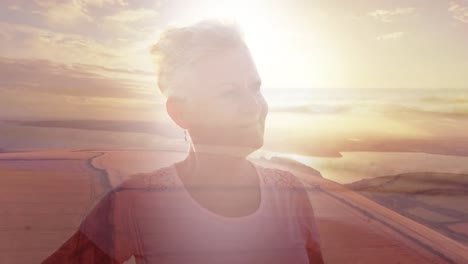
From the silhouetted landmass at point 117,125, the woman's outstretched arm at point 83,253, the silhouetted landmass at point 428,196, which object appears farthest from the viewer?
the silhouetted landmass at point 428,196

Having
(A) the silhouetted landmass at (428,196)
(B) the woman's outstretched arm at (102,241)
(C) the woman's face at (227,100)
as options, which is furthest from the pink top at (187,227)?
(A) the silhouetted landmass at (428,196)

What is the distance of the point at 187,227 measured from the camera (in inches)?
24.6

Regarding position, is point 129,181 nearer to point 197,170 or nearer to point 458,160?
point 197,170

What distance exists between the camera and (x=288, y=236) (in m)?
0.66

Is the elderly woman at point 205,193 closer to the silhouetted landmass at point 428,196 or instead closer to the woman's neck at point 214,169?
the woman's neck at point 214,169

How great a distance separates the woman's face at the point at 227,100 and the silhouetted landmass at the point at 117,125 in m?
0.11

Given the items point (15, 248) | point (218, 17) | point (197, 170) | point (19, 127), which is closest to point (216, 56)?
point (218, 17)

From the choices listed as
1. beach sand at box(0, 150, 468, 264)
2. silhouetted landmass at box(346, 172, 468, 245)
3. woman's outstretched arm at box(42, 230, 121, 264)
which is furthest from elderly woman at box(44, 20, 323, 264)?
silhouetted landmass at box(346, 172, 468, 245)

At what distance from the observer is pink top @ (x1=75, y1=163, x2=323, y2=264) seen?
605 millimetres

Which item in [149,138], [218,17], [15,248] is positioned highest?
[218,17]

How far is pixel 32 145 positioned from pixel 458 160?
109 centimetres

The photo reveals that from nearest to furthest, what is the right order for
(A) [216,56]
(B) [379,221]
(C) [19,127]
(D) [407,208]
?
(A) [216,56] → (C) [19,127] → (B) [379,221] → (D) [407,208]

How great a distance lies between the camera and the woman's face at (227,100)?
606 millimetres

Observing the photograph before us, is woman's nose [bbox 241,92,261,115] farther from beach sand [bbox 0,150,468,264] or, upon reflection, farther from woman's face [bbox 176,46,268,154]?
beach sand [bbox 0,150,468,264]
